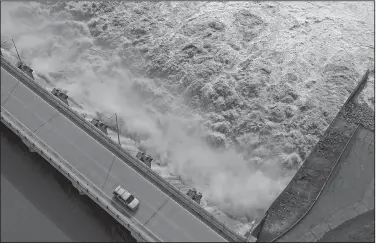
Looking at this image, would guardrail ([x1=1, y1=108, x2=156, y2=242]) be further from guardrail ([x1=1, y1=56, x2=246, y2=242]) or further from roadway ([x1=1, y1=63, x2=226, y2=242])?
guardrail ([x1=1, y1=56, x2=246, y2=242])

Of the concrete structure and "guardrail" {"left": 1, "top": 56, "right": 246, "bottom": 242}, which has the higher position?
"guardrail" {"left": 1, "top": 56, "right": 246, "bottom": 242}

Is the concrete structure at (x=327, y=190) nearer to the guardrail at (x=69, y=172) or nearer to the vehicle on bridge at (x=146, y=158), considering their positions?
the guardrail at (x=69, y=172)

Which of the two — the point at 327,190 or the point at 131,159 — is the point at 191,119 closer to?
the point at 131,159

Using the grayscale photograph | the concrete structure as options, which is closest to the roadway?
the grayscale photograph

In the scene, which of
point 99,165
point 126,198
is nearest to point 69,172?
point 99,165

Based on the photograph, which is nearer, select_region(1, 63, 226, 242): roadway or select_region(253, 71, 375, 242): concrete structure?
select_region(1, 63, 226, 242): roadway

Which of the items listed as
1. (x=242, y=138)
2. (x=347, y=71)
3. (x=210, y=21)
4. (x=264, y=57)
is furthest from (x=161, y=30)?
(x=347, y=71)

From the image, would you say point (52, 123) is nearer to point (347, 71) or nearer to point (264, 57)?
point (264, 57)
